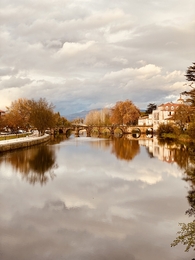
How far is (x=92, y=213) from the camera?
15844 millimetres

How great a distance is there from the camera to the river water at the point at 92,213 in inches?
456

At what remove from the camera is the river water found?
1159cm

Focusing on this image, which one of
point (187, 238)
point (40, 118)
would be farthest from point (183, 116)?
point (187, 238)

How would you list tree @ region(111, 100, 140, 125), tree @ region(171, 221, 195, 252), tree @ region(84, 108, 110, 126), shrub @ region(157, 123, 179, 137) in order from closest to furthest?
tree @ region(171, 221, 195, 252) → shrub @ region(157, 123, 179, 137) → tree @ region(111, 100, 140, 125) → tree @ region(84, 108, 110, 126)

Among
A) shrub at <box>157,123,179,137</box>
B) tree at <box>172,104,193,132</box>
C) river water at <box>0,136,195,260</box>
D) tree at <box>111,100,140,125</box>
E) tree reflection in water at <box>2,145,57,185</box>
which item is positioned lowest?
river water at <box>0,136,195,260</box>

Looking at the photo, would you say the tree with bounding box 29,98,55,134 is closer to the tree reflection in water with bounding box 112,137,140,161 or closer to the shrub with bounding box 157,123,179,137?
the tree reflection in water with bounding box 112,137,140,161

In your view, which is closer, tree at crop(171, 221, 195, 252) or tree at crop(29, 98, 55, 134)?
tree at crop(171, 221, 195, 252)

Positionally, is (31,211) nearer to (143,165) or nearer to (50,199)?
(50,199)

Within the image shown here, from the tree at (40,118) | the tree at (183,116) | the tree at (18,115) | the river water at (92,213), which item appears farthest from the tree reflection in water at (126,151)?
the tree at (18,115)

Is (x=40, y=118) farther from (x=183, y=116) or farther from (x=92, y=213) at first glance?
(x=92, y=213)

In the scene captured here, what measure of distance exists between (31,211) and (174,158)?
22.9m

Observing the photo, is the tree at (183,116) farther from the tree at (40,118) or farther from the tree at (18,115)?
the tree at (18,115)

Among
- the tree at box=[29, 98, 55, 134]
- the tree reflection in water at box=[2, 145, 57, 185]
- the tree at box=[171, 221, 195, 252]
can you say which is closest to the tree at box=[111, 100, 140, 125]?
the tree at box=[29, 98, 55, 134]

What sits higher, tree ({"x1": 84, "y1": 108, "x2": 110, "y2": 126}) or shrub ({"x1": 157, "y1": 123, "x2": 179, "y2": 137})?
tree ({"x1": 84, "y1": 108, "x2": 110, "y2": 126})
